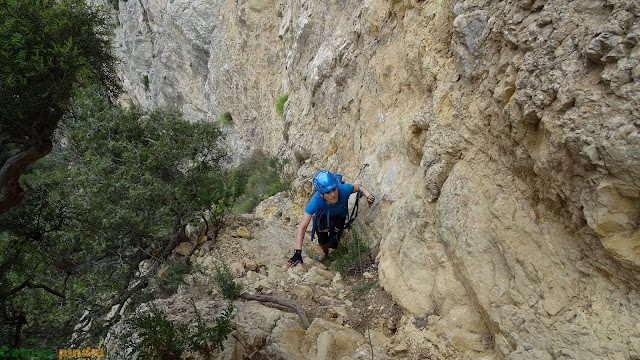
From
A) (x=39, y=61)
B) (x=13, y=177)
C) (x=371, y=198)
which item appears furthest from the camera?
(x=371, y=198)

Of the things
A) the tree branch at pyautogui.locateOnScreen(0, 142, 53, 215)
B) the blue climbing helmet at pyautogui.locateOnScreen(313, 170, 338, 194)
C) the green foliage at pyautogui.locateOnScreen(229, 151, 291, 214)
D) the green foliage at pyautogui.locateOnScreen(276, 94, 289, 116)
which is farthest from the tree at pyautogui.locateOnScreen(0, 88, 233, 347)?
the green foliage at pyautogui.locateOnScreen(276, 94, 289, 116)

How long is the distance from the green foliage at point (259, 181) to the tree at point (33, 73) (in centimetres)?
510

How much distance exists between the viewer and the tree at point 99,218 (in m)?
3.73

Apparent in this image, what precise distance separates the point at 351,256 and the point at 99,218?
327 centimetres

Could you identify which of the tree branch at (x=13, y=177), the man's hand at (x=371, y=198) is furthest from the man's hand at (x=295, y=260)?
the tree branch at (x=13, y=177)

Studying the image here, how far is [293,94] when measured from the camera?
392 inches

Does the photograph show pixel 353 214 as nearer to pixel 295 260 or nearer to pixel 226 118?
pixel 295 260

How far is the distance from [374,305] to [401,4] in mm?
3918

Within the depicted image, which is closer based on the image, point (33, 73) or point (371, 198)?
point (33, 73)

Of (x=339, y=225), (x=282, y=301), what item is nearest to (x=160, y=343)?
(x=282, y=301)

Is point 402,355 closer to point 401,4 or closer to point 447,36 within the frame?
point 447,36

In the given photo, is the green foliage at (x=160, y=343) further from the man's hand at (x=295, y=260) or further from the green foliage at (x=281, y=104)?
the green foliage at (x=281, y=104)

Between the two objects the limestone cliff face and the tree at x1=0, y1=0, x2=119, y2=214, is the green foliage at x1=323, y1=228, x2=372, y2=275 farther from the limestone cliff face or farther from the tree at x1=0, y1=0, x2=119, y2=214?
the tree at x1=0, y1=0, x2=119, y2=214

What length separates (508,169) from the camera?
2570mm
